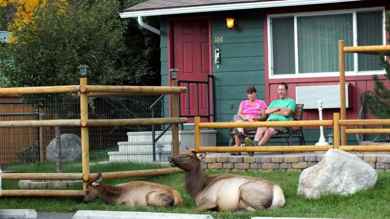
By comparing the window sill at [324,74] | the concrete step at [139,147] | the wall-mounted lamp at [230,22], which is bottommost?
the concrete step at [139,147]

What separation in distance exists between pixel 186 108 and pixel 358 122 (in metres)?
7.09

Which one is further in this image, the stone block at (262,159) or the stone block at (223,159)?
the stone block at (223,159)

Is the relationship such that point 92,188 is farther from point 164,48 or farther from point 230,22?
point 164,48

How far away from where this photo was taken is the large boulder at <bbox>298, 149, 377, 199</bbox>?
10.2 metres

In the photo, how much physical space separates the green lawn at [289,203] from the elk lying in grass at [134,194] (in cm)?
12

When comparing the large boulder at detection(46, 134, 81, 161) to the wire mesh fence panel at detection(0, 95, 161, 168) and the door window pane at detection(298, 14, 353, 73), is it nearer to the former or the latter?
the wire mesh fence panel at detection(0, 95, 161, 168)

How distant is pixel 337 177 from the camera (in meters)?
10.2

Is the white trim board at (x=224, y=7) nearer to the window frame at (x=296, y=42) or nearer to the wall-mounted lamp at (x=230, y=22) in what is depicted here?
the wall-mounted lamp at (x=230, y=22)

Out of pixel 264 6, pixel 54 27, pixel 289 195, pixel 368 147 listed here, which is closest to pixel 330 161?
pixel 289 195

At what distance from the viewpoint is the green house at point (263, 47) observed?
664 inches

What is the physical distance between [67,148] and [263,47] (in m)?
6.52

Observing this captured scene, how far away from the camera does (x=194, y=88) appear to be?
1791 cm

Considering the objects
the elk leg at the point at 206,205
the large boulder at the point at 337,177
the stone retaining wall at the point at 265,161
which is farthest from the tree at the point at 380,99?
the elk leg at the point at 206,205

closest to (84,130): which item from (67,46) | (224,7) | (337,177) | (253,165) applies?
(337,177)
